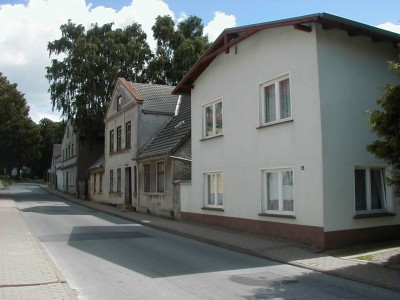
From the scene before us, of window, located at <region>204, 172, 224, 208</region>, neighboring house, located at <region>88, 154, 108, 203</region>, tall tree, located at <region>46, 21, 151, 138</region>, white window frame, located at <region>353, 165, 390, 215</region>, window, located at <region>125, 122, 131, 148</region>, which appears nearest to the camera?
white window frame, located at <region>353, 165, 390, 215</region>

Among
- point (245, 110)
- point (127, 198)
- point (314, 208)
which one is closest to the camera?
point (314, 208)

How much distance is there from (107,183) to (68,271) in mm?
23044

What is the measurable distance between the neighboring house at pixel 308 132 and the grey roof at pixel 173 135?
5586 millimetres

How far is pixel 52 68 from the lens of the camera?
39031 mm

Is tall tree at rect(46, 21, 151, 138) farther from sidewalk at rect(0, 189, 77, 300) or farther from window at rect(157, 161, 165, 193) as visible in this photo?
sidewalk at rect(0, 189, 77, 300)

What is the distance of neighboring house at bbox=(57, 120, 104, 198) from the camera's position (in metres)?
41.4

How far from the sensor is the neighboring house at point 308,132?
1135cm

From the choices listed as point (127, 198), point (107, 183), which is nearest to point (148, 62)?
point (107, 183)

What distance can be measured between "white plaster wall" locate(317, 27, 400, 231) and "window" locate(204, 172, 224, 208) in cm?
540

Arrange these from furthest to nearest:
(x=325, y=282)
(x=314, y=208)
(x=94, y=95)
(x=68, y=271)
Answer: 1. (x=94, y=95)
2. (x=314, y=208)
3. (x=68, y=271)
4. (x=325, y=282)

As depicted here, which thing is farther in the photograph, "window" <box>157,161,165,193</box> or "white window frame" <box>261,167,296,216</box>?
"window" <box>157,161,165,193</box>

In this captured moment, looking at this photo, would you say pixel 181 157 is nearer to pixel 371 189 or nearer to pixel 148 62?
pixel 371 189

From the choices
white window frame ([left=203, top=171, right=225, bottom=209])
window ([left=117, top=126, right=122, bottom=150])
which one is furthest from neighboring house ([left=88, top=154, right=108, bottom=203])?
white window frame ([left=203, top=171, right=225, bottom=209])

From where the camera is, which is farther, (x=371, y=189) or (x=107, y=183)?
(x=107, y=183)
